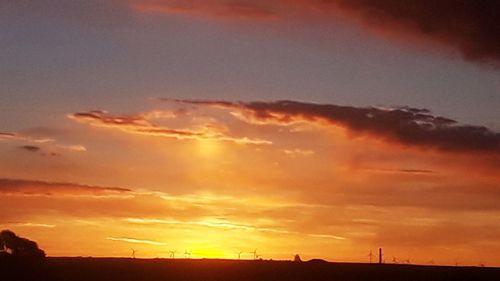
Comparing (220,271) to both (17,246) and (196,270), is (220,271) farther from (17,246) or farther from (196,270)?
(17,246)

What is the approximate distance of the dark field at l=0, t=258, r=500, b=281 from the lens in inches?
3962

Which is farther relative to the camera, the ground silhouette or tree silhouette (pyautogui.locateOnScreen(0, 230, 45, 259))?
tree silhouette (pyautogui.locateOnScreen(0, 230, 45, 259))

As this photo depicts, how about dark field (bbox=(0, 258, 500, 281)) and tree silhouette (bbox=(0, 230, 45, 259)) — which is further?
tree silhouette (bbox=(0, 230, 45, 259))

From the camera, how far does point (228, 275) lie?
104 m

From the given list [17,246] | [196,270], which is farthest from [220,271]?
[17,246]

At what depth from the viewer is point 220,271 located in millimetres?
109250

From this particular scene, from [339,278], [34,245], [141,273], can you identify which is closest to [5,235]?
[34,245]

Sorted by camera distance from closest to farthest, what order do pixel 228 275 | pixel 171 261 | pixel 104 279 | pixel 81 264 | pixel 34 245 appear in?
pixel 104 279
pixel 228 275
pixel 81 264
pixel 171 261
pixel 34 245

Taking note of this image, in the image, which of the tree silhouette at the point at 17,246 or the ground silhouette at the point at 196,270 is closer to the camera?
the ground silhouette at the point at 196,270

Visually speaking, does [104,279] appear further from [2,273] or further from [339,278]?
[339,278]

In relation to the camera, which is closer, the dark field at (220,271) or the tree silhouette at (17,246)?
the dark field at (220,271)

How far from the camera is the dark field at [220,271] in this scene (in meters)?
101

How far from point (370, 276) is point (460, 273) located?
44.5 feet

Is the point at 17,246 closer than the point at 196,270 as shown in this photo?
No
